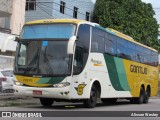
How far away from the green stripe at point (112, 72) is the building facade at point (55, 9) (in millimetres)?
22009

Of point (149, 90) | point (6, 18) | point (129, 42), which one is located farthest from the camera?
point (6, 18)

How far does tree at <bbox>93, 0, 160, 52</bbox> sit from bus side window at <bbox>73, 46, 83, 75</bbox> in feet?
104

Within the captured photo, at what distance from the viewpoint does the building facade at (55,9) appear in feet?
141

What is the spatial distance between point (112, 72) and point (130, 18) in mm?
30338

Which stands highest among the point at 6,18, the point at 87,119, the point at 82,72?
the point at 6,18

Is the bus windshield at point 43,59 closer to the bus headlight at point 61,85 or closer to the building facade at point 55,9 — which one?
the bus headlight at point 61,85

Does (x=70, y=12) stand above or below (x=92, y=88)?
above

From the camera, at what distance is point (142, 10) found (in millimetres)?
52219

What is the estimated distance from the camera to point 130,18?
167 ft

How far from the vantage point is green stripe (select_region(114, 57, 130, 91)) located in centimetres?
2198

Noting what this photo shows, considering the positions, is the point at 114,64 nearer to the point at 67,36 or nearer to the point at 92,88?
the point at 92,88

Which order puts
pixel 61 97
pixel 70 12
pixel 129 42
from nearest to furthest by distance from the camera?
pixel 61 97 → pixel 129 42 → pixel 70 12

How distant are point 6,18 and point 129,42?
1945cm

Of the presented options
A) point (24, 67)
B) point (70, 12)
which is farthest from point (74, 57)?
point (70, 12)
